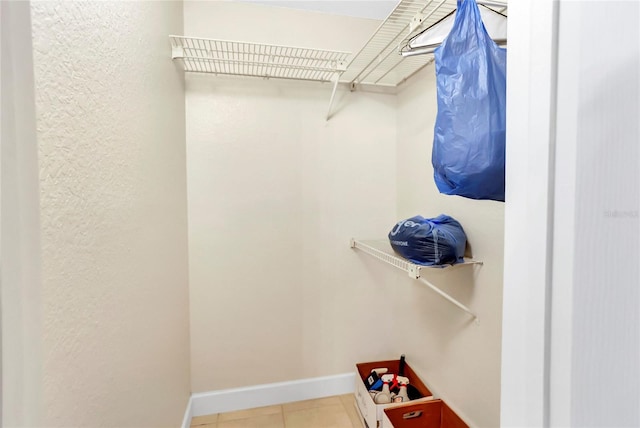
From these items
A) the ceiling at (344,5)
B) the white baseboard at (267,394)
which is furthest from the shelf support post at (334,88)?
the white baseboard at (267,394)

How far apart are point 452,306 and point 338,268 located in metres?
0.72

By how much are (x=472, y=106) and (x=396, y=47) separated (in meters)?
0.95

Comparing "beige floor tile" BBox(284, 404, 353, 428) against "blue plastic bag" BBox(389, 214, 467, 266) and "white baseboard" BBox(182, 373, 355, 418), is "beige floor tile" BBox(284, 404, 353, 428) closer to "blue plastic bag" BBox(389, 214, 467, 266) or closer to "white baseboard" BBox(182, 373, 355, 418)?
"white baseboard" BBox(182, 373, 355, 418)

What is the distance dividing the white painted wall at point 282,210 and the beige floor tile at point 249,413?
0.50 feet

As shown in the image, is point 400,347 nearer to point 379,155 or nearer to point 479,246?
point 479,246

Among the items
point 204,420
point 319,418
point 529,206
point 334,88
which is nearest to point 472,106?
point 529,206

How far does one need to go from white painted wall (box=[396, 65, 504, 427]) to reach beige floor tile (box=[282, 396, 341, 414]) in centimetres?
54

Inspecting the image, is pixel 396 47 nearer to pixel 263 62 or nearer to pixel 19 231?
pixel 263 62

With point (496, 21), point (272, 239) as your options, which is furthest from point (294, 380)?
point (496, 21)

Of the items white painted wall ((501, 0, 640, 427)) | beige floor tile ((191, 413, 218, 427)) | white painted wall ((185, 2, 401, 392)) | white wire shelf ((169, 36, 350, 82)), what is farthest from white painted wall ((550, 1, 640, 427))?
beige floor tile ((191, 413, 218, 427))

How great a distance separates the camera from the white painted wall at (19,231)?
324mm

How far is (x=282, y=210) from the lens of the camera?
5.82 ft

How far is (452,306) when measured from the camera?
1.41 meters

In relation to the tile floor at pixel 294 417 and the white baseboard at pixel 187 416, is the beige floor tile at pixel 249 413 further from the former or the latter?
the white baseboard at pixel 187 416
